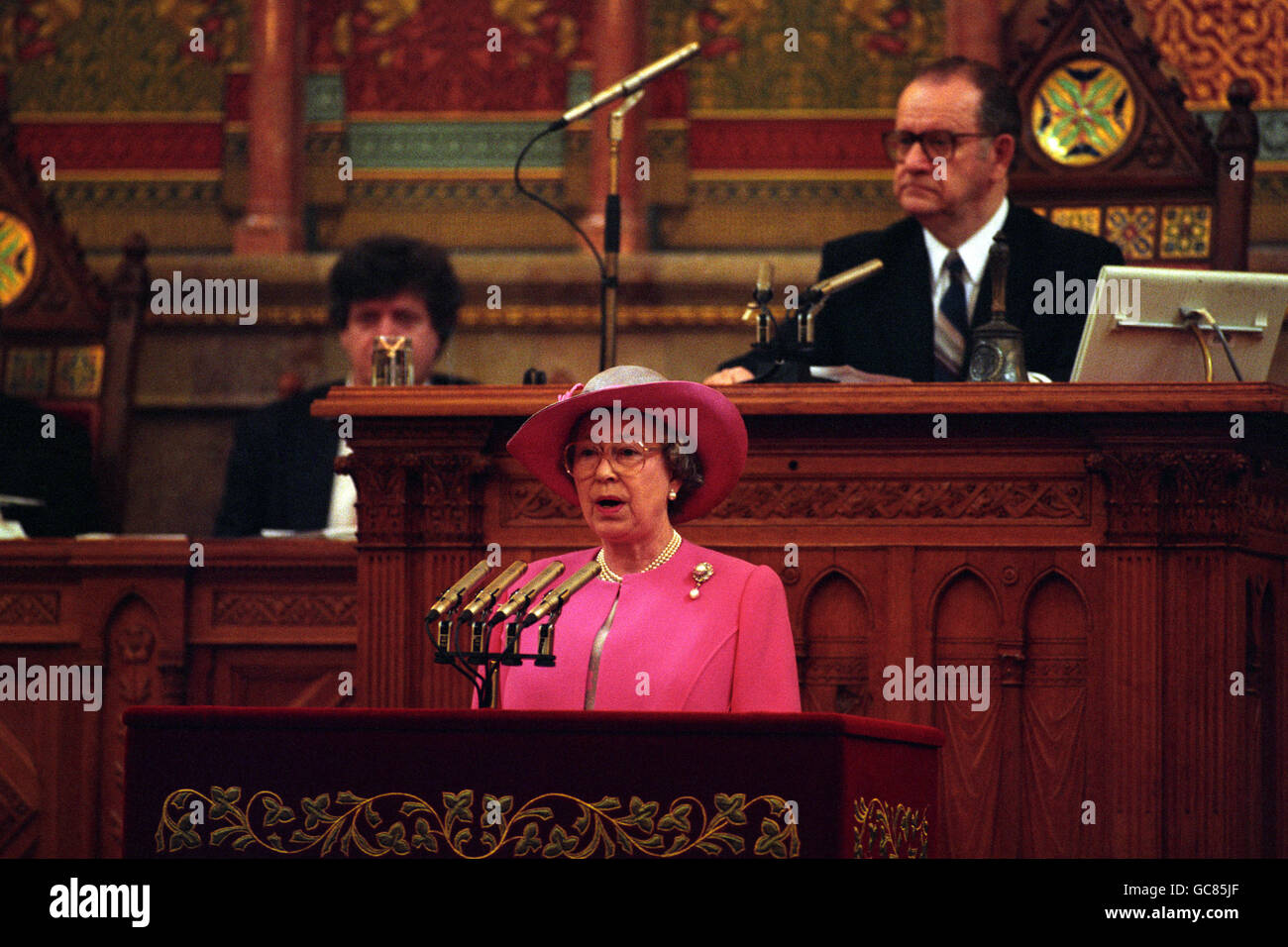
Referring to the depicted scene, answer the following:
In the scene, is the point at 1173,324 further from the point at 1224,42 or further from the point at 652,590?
the point at 1224,42

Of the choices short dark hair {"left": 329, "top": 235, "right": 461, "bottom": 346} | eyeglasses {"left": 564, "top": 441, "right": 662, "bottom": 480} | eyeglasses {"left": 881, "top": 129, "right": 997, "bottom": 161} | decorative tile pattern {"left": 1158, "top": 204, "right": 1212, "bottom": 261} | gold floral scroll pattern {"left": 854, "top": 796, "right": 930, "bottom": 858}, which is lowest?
gold floral scroll pattern {"left": 854, "top": 796, "right": 930, "bottom": 858}

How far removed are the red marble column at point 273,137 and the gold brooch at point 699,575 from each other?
506 centimetres

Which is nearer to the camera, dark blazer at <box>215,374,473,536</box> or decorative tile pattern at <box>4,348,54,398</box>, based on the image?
dark blazer at <box>215,374,473,536</box>

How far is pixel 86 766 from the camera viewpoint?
4727 millimetres

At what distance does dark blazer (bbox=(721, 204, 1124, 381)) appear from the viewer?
4.49 metres

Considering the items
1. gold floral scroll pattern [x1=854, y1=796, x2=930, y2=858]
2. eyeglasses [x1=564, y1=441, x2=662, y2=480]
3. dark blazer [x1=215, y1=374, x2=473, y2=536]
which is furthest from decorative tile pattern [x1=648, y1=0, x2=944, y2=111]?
gold floral scroll pattern [x1=854, y1=796, x2=930, y2=858]

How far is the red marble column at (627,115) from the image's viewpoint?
7.83m

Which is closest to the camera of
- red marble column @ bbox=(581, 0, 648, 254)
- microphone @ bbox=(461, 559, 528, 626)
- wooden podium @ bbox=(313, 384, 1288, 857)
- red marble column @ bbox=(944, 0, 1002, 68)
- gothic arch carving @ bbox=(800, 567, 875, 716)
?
microphone @ bbox=(461, 559, 528, 626)

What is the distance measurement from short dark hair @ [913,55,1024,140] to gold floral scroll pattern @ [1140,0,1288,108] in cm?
324

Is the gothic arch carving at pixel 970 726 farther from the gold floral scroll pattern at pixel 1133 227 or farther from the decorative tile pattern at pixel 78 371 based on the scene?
the decorative tile pattern at pixel 78 371

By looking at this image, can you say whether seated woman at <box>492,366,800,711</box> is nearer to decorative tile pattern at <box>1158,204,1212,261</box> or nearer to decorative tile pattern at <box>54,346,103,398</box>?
decorative tile pattern at <box>1158,204,1212,261</box>

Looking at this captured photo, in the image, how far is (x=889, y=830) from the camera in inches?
104
